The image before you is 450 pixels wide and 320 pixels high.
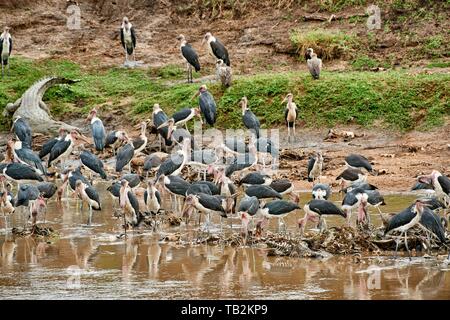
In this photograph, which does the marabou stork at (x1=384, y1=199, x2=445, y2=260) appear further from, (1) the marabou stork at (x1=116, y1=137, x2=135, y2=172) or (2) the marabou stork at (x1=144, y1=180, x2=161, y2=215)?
(1) the marabou stork at (x1=116, y1=137, x2=135, y2=172)

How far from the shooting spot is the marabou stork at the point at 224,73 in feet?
72.2

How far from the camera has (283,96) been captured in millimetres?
21766

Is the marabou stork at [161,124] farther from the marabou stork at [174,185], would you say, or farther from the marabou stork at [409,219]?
the marabou stork at [409,219]

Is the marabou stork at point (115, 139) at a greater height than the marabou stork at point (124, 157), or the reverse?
the marabou stork at point (115, 139)

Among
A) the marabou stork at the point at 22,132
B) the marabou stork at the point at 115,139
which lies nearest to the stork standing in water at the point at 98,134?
the marabou stork at the point at 115,139

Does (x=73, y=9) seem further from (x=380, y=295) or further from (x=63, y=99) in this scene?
(x=380, y=295)

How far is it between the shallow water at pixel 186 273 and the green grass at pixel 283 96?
6.76 metres

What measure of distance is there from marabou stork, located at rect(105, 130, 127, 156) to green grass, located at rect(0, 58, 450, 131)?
2553mm

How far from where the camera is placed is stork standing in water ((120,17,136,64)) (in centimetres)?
2461

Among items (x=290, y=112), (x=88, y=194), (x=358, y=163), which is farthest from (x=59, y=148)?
(x=358, y=163)

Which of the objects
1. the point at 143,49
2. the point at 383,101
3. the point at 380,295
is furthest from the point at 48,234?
the point at 143,49

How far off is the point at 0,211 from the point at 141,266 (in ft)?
13.7

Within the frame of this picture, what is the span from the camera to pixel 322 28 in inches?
995
